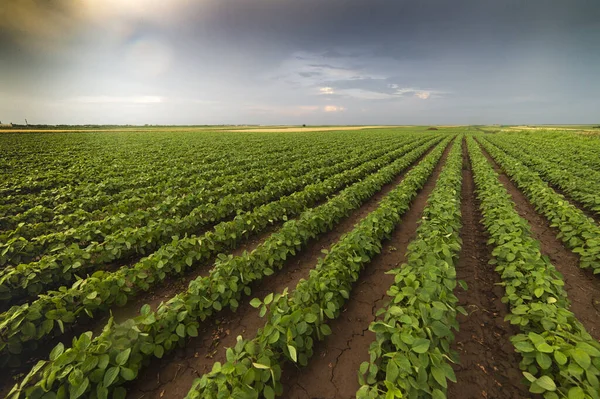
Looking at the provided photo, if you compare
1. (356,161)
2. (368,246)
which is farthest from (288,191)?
(356,161)

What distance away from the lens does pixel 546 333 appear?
2.62 metres

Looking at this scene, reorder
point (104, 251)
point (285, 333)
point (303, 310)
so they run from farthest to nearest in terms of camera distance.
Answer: point (104, 251)
point (303, 310)
point (285, 333)

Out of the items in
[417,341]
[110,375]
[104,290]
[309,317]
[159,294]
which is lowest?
[159,294]

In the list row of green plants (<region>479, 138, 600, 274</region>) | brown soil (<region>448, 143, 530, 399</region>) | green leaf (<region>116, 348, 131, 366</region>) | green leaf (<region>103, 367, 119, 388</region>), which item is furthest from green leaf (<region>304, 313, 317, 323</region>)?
row of green plants (<region>479, 138, 600, 274</region>)

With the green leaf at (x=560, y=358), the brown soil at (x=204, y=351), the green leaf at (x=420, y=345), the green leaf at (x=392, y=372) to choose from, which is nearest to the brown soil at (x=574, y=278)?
the green leaf at (x=560, y=358)

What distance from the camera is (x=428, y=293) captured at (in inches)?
118

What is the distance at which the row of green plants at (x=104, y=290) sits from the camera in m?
3.02

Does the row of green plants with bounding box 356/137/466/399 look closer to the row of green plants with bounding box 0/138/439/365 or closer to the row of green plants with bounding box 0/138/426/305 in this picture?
the row of green plants with bounding box 0/138/439/365

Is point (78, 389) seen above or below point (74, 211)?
above

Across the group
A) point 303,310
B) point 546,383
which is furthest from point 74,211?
point 546,383

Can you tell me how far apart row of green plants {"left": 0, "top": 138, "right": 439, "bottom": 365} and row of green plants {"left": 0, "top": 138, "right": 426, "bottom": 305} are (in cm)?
43

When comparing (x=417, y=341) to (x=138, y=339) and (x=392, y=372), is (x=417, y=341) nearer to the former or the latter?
(x=392, y=372)

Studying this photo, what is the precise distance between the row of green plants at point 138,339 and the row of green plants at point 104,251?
1402 mm

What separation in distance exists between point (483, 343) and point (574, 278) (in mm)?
3275
